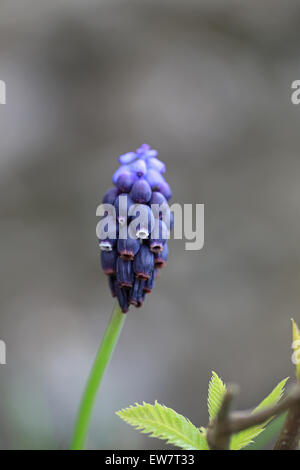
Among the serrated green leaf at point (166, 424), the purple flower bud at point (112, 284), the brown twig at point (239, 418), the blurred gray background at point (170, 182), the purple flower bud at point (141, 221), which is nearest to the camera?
the brown twig at point (239, 418)

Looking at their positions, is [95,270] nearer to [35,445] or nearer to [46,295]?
[46,295]

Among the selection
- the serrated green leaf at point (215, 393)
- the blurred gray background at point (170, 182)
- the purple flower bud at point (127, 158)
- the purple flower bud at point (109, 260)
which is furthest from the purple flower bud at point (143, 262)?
the blurred gray background at point (170, 182)

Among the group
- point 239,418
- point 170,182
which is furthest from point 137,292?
point 170,182

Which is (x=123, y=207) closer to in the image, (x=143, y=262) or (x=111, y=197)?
(x=111, y=197)

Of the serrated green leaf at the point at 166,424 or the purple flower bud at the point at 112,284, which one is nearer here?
the serrated green leaf at the point at 166,424

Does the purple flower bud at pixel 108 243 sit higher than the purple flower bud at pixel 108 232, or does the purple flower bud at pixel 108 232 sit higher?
the purple flower bud at pixel 108 232

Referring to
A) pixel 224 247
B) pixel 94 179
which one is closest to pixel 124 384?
pixel 224 247

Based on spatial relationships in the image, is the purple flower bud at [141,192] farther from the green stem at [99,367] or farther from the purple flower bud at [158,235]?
the green stem at [99,367]
